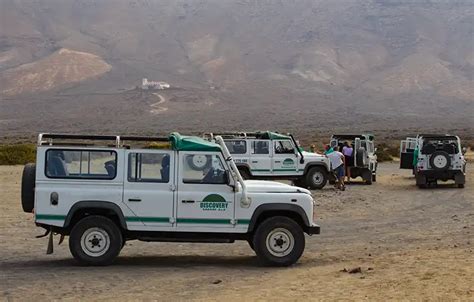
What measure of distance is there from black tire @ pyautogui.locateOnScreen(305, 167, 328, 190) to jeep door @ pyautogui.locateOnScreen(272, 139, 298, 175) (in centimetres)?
52

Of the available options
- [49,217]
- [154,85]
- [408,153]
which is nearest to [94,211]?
[49,217]

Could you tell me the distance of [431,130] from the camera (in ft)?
366

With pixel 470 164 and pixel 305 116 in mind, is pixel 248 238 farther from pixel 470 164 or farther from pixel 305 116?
pixel 305 116

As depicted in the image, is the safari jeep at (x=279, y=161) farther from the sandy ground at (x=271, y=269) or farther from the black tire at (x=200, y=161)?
the black tire at (x=200, y=161)

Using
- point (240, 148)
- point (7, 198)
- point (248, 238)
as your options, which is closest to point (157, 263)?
point (248, 238)

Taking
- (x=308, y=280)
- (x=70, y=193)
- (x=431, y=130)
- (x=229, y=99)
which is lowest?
(x=308, y=280)

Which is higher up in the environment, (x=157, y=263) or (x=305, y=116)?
(x=305, y=116)

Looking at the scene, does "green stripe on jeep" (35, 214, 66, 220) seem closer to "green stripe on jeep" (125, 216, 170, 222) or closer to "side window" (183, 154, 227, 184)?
"green stripe on jeep" (125, 216, 170, 222)

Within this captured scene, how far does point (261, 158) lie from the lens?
26406 millimetres

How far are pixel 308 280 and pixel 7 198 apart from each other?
14.6m

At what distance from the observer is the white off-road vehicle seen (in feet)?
87.4

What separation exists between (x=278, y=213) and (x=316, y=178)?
14.3 meters

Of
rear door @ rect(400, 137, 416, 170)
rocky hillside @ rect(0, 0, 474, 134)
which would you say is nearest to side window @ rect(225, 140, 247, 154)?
rear door @ rect(400, 137, 416, 170)

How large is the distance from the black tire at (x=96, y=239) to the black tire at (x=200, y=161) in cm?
146
